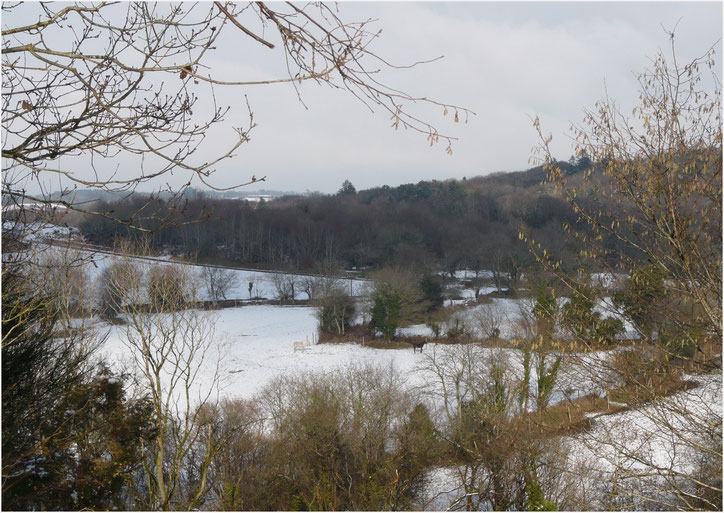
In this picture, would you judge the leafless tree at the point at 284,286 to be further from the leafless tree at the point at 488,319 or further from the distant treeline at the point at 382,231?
the leafless tree at the point at 488,319

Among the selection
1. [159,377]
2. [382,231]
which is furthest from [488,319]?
[382,231]

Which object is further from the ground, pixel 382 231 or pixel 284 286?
pixel 382 231

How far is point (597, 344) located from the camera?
196 inches

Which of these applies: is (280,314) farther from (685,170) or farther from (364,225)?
(685,170)

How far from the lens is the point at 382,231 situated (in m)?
45.7

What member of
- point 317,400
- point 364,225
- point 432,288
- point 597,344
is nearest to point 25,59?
point 597,344

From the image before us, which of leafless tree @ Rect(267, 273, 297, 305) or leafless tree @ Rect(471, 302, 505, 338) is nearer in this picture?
leafless tree @ Rect(471, 302, 505, 338)

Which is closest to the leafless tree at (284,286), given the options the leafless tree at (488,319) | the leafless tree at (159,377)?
the leafless tree at (488,319)

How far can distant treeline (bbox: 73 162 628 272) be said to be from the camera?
3875cm

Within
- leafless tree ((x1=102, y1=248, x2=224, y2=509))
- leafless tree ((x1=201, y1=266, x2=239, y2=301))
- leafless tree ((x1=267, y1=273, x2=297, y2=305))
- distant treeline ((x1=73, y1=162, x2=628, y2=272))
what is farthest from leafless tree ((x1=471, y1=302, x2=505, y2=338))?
leafless tree ((x1=201, y1=266, x2=239, y2=301))

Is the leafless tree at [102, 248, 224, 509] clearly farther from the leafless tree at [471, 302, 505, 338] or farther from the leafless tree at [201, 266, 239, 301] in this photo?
the leafless tree at [201, 266, 239, 301]

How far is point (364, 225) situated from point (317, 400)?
110 ft

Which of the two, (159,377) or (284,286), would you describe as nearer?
(159,377)

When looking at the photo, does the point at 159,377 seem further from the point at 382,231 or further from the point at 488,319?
the point at 382,231
